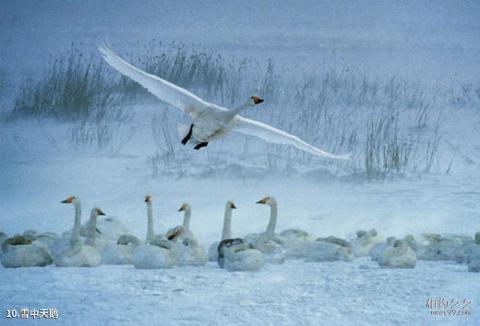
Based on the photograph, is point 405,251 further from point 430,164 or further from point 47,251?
point 430,164

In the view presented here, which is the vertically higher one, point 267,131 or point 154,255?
point 267,131

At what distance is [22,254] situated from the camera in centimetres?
635

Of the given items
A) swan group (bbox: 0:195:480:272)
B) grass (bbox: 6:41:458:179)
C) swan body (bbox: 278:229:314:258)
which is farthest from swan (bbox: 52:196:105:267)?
grass (bbox: 6:41:458:179)

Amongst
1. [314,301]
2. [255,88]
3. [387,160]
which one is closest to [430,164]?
[387,160]

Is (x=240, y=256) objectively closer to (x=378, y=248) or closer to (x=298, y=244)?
(x=298, y=244)

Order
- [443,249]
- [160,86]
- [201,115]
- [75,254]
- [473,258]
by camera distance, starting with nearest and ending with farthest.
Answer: [473,258] < [75,254] < [443,249] < [160,86] < [201,115]

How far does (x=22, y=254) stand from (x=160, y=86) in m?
1.63

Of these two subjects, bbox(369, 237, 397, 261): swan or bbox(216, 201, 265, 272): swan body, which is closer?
bbox(216, 201, 265, 272): swan body

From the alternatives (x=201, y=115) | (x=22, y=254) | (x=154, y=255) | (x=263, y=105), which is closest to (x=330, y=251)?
(x=154, y=255)

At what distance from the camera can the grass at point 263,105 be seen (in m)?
11.3

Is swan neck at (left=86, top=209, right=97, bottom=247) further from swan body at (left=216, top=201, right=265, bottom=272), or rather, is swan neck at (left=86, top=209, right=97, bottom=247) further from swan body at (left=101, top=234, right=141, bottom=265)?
swan body at (left=216, top=201, right=265, bottom=272)

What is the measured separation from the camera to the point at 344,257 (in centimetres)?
665

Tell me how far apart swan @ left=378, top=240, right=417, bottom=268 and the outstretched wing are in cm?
179

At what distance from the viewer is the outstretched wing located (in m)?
6.77
